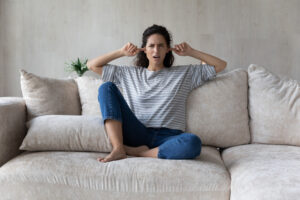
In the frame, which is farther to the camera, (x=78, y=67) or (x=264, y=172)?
(x=78, y=67)

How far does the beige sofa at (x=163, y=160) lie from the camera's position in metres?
1.25

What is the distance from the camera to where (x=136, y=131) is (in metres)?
1.64

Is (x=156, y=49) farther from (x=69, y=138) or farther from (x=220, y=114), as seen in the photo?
(x=69, y=138)

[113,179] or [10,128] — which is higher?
[10,128]

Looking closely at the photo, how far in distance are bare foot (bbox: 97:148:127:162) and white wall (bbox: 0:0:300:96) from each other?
2073 millimetres

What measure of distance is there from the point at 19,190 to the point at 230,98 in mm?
1285

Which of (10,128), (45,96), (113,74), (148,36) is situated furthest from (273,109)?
(10,128)

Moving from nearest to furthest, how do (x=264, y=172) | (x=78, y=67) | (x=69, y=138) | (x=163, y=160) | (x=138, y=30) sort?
(x=264, y=172), (x=163, y=160), (x=69, y=138), (x=78, y=67), (x=138, y=30)

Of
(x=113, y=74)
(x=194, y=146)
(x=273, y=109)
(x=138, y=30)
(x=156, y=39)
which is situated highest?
(x=138, y=30)

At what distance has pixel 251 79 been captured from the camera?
75.0 inches

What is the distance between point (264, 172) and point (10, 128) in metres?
1.30

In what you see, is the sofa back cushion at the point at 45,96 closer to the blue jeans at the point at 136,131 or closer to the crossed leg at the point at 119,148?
the blue jeans at the point at 136,131

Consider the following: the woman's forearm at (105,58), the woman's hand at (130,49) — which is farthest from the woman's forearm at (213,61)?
the woman's forearm at (105,58)

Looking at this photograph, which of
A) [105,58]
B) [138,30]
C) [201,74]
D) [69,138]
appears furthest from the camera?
[138,30]
